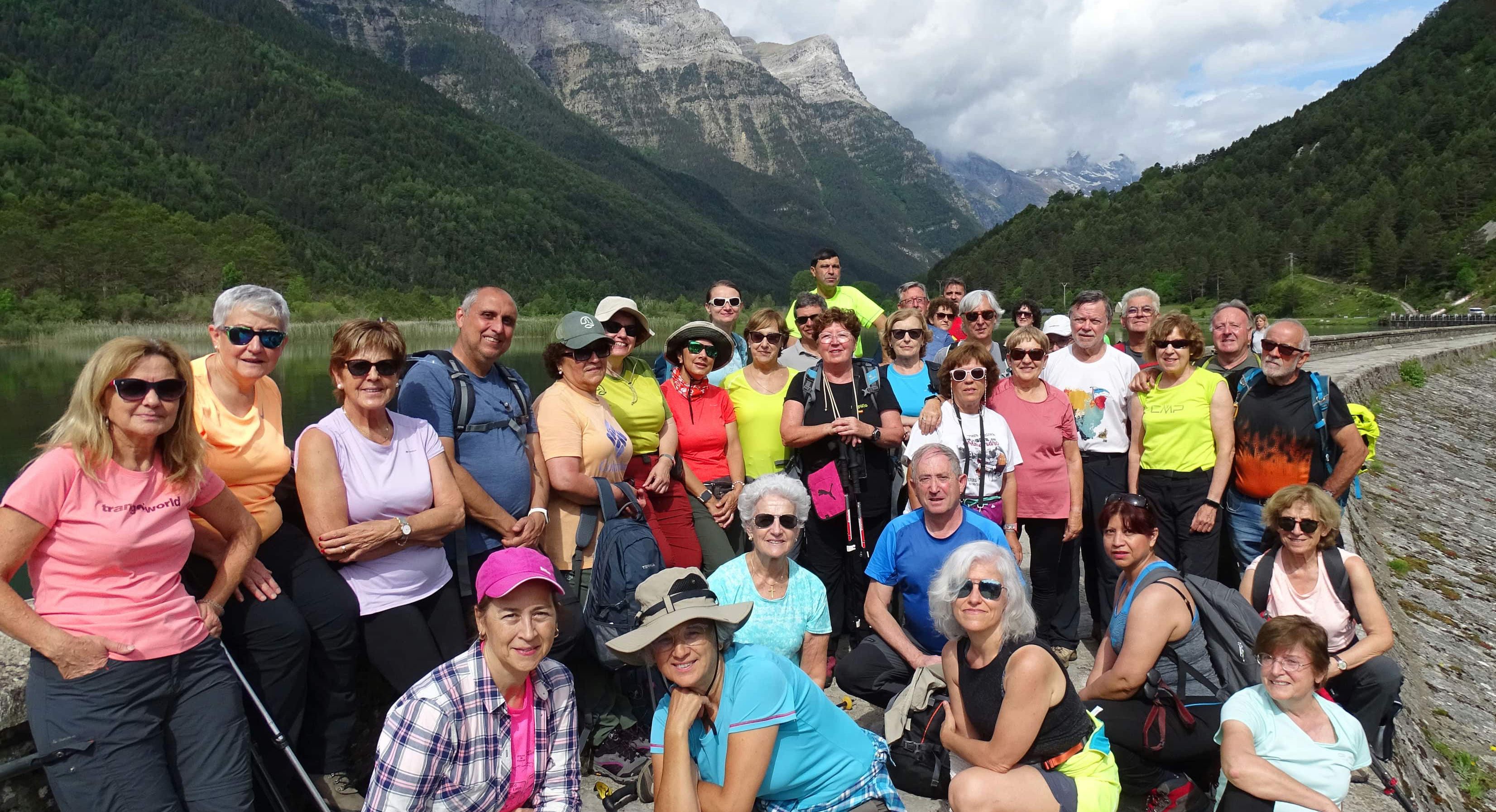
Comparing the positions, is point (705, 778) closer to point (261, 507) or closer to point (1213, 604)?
point (261, 507)

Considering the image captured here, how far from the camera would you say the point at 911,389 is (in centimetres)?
541

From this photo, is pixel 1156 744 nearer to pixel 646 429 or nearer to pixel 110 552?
pixel 646 429

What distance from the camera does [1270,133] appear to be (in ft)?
403

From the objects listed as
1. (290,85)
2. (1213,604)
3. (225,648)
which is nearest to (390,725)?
(225,648)

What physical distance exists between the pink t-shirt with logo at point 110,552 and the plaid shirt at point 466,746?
2.49ft

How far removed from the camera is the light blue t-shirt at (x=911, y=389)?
17.6 feet

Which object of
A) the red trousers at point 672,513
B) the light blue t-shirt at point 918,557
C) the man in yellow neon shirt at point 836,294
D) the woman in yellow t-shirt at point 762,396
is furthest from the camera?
the man in yellow neon shirt at point 836,294

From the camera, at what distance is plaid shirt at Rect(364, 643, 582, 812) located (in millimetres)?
2479

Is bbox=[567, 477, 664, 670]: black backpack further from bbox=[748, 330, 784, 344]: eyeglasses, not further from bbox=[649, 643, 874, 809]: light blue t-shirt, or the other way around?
bbox=[748, 330, 784, 344]: eyeglasses

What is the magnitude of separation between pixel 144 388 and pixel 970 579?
107 inches

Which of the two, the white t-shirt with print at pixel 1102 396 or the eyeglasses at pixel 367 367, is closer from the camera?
the eyeglasses at pixel 367 367

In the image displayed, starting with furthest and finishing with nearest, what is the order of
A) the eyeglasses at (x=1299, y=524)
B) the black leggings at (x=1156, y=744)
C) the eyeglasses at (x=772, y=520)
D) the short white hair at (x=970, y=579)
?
1. the eyeglasses at (x=1299, y=524)
2. the eyeglasses at (x=772, y=520)
3. the black leggings at (x=1156, y=744)
4. the short white hair at (x=970, y=579)

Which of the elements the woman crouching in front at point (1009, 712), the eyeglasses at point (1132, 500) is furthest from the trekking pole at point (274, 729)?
the eyeglasses at point (1132, 500)

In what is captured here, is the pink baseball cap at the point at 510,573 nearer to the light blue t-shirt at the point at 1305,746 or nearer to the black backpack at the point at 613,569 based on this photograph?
the black backpack at the point at 613,569
